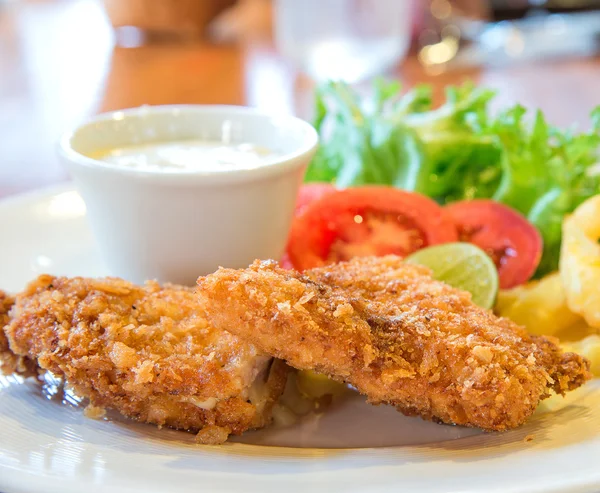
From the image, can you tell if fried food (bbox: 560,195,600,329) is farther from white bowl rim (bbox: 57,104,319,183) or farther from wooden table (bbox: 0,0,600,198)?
wooden table (bbox: 0,0,600,198)

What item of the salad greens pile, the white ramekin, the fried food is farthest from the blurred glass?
the fried food

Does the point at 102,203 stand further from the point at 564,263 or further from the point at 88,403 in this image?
the point at 564,263

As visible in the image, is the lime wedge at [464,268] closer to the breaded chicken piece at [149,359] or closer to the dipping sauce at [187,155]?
the dipping sauce at [187,155]

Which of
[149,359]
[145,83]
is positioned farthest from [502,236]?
[145,83]

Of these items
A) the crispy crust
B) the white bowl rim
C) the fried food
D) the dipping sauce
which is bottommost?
the fried food

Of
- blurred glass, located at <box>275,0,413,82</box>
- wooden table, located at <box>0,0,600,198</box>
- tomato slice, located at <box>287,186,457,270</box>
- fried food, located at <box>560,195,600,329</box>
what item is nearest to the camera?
fried food, located at <box>560,195,600,329</box>

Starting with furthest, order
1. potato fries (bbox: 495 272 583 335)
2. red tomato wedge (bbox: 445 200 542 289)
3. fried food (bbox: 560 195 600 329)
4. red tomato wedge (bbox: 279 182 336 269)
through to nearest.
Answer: red tomato wedge (bbox: 279 182 336 269), red tomato wedge (bbox: 445 200 542 289), potato fries (bbox: 495 272 583 335), fried food (bbox: 560 195 600 329)

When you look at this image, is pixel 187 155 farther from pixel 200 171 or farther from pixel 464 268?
pixel 464 268

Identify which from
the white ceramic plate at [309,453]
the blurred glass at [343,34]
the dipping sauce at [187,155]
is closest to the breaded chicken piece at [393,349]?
the white ceramic plate at [309,453]

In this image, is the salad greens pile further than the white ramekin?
Yes
